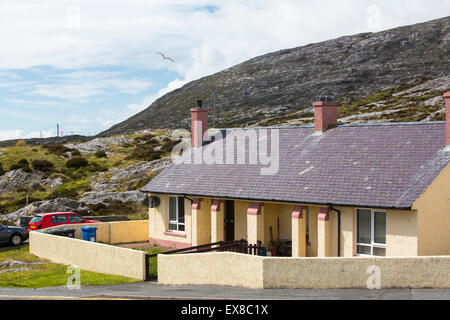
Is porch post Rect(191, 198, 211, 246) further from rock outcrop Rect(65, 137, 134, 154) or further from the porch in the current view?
rock outcrop Rect(65, 137, 134, 154)

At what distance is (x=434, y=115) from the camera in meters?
53.8

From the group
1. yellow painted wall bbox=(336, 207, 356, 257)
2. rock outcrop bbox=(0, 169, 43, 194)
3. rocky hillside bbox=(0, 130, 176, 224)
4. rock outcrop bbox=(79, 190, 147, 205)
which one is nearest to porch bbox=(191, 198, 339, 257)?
yellow painted wall bbox=(336, 207, 356, 257)

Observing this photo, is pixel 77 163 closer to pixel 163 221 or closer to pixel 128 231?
pixel 128 231

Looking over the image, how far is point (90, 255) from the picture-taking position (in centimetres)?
2172

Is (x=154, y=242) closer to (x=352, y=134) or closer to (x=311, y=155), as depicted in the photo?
(x=311, y=155)

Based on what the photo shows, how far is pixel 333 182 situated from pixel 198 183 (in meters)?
6.92

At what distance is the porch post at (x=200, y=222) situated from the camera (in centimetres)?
2417

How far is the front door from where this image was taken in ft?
79.4

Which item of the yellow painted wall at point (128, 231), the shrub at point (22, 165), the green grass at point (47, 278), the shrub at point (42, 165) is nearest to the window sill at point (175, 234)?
the yellow painted wall at point (128, 231)

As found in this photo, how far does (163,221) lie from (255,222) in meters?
6.29

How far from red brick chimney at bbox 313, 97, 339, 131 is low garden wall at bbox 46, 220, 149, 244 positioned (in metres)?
11.1

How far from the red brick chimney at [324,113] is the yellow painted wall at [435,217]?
23.4 ft

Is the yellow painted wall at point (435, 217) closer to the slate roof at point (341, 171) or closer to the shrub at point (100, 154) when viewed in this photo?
the slate roof at point (341, 171)
